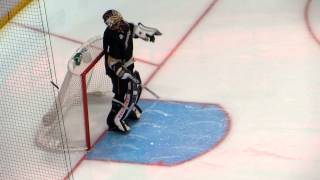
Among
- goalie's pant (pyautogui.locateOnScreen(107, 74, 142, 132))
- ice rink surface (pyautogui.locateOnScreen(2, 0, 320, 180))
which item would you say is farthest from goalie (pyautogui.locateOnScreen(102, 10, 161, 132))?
ice rink surface (pyautogui.locateOnScreen(2, 0, 320, 180))

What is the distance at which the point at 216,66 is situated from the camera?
145 inches

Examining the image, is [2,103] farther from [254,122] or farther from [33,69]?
[254,122]

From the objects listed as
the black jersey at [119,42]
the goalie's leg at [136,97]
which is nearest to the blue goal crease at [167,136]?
the goalie's leg at [136,97]

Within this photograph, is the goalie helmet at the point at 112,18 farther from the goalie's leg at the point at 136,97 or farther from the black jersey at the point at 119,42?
the goalie's leg at the point at 136,97

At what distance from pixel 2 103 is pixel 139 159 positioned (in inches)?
33.2

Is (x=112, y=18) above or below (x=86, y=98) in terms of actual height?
above

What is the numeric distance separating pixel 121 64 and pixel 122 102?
0.19 m

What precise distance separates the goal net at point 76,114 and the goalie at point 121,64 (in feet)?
0.30

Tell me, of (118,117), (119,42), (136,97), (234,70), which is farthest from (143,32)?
(234,70)

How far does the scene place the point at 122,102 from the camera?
307 cm

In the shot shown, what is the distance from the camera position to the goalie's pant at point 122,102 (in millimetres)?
3041

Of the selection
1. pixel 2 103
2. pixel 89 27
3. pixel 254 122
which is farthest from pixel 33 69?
pixel 254 122

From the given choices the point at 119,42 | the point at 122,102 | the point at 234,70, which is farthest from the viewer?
the point at 234,70

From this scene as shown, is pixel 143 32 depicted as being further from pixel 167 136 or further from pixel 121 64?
pixel 167 136
